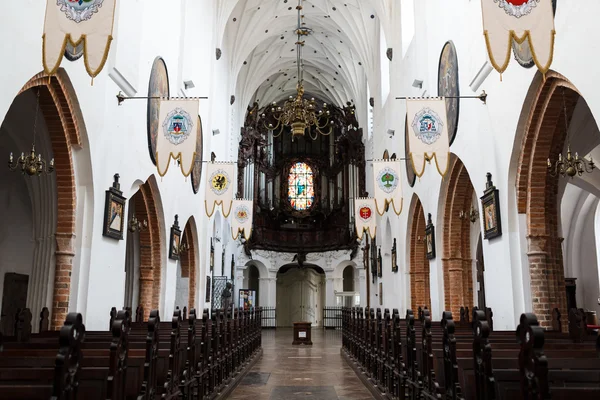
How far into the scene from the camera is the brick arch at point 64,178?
8.30 meters

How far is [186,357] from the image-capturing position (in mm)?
6633

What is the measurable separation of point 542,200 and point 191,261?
1155cm

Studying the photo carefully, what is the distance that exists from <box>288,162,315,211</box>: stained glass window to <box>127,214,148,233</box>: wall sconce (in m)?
18.3

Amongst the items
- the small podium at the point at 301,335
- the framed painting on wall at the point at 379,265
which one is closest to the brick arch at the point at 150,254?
the small podium at the point at 301,335

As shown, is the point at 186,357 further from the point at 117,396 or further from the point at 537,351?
the point at 537,351

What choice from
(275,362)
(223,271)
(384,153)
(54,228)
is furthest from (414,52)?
(223,271)

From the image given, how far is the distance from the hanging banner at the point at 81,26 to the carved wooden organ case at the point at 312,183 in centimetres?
2125

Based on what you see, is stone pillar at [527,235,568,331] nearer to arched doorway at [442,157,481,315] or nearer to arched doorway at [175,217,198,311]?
arched doorway at [442,157,481,315]

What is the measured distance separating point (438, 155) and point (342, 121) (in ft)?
68.2

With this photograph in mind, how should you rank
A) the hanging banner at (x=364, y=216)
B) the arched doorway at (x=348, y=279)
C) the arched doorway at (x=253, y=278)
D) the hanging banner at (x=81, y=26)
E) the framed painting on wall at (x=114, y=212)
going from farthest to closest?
the arched doorway at (x=348, y=279)
the arched doorway at (x=253, y=278)
the hanging banner at (x=364, y=216)
the framed painting on wall at (x=114, y=212)
the hanging banner at (x=81, y=26)

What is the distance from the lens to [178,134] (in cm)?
1012

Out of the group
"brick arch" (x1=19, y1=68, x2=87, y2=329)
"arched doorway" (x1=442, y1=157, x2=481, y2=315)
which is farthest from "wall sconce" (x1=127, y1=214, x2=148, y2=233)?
"arched doorway" (x1=442, y1=157, x2=481, y2=315)

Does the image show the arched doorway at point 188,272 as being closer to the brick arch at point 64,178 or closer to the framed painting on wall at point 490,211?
the brick arch at point 64,178

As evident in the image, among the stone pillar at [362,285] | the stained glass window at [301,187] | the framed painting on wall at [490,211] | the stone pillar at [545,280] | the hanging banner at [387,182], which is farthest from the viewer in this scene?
the stained glass window at [301,187]
